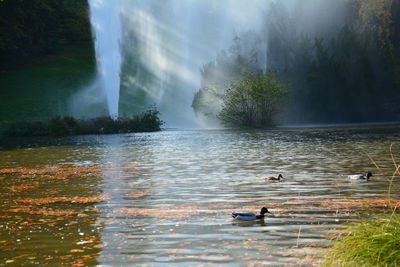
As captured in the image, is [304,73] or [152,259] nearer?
[152,259]

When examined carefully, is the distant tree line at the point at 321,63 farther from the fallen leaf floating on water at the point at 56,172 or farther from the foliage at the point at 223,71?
the fallen leaf floating on water at the point at 56,172

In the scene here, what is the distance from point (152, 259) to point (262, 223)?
2.72 metres

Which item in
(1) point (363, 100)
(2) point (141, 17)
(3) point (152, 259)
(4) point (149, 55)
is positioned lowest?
(3) point (152, 259)

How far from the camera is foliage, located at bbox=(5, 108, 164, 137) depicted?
46.5m

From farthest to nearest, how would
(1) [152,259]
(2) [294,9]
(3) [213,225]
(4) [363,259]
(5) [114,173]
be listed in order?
1. (2) [294,9]
2. (5) [114,173]
3. (3) [213,225]
4. (1) [152,259]
5. (4) [363,259]

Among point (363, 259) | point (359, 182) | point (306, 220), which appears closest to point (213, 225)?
point (306, 220)

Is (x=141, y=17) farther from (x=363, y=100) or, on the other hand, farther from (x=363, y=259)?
(x=363, y=259)

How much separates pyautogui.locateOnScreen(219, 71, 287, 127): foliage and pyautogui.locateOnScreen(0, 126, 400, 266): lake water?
865 inches

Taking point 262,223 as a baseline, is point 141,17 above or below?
above

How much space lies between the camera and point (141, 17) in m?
67.9

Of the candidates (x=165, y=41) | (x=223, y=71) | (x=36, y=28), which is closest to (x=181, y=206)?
(x=223, y=71)

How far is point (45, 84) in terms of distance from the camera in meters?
70.5

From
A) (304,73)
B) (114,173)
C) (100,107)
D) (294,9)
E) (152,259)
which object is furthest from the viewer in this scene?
(100,107)

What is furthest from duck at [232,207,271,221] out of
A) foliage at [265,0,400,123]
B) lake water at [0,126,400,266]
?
foliage at [265,0,400,123]
